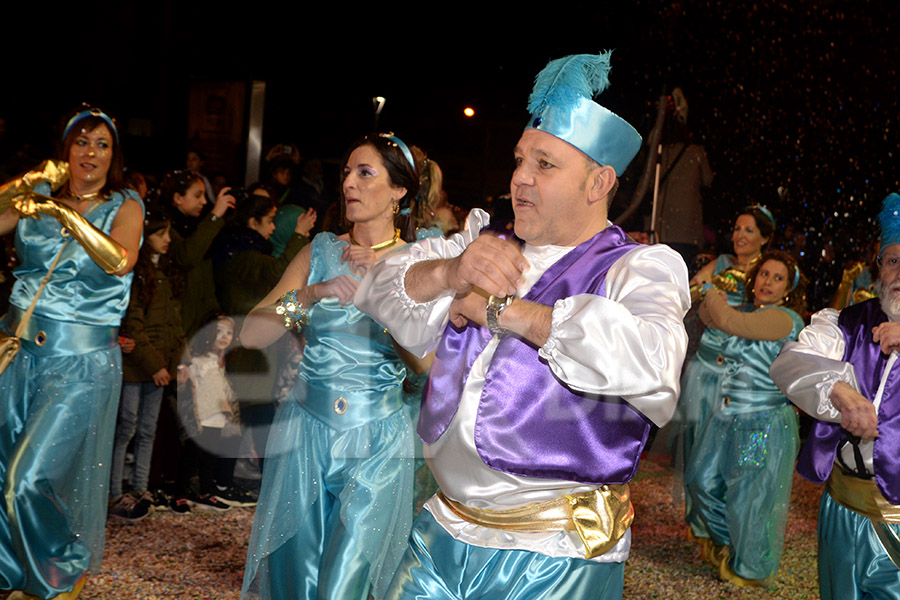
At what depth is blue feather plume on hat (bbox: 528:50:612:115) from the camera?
2.04m

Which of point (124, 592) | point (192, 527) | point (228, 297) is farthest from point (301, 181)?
point (124, 592)

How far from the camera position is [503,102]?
13.8 m

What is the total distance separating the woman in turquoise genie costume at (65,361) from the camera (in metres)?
3.71

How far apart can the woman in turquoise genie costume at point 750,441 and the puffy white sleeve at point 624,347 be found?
10.6 feet

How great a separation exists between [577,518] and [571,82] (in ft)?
3.24

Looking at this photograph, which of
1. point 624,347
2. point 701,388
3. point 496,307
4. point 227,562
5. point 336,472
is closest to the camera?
point 624,347

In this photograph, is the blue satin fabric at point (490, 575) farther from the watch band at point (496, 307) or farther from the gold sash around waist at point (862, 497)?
the gold sash around waist at point (862, 497)

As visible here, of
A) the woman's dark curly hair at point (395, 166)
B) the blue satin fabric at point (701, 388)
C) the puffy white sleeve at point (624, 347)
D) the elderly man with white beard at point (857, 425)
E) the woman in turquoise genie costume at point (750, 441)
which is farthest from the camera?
the blue satin fabric at point (701, 388)

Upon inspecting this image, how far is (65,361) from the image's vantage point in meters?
3.85

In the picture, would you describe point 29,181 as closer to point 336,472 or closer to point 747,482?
point 336,472

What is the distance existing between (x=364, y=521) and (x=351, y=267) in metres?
0.94

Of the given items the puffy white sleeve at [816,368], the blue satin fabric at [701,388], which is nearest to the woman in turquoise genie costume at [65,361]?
the puffy white sleeve at [816,368]

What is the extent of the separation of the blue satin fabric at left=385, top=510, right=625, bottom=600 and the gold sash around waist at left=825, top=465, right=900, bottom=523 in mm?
1348

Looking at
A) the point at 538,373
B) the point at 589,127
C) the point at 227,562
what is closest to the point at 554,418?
the point at 538,373
